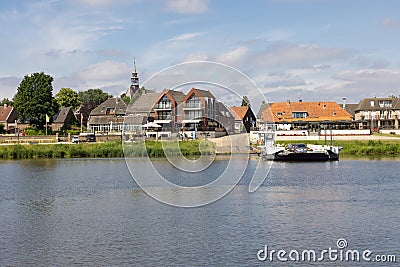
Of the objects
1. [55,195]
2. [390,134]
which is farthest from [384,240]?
[390,134]

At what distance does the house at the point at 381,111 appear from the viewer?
114938 millimetres

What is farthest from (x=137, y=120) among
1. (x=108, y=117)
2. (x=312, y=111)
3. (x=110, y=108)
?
(x=110, y=108)

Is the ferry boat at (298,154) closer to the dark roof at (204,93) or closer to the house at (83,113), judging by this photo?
the dark roof at (204,93)

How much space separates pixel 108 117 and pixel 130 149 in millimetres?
49514

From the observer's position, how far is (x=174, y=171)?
50062 mm

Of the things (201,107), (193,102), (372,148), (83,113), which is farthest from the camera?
(83,113)

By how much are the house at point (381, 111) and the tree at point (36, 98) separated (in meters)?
61.6

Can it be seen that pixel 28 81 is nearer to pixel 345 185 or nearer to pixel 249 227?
pixel 345 185

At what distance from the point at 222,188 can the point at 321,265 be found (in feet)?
64.4

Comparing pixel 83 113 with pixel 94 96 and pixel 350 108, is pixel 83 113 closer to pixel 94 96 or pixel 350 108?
pixel 94 96

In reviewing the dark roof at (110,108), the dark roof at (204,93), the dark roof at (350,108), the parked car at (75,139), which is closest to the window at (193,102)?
the dark roof at (204,93)

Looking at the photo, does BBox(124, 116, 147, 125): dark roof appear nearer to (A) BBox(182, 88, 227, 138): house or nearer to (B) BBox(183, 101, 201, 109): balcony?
(A) BBox(182, 88, 227, 138): house

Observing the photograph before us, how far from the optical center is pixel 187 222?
25.6 m

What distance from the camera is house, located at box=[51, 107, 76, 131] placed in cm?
11538
